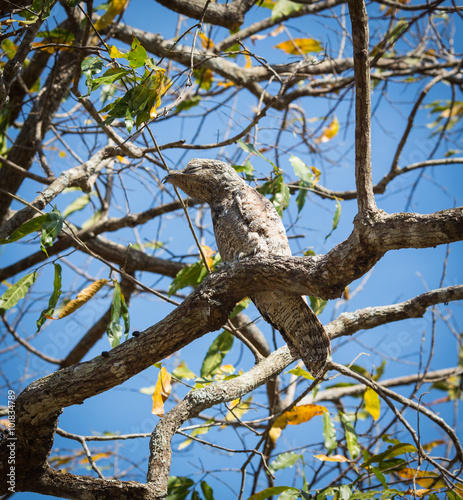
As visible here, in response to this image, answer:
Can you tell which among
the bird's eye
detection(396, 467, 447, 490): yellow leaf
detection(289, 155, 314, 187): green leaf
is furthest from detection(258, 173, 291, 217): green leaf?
detection(396, 467, 447, 490): yellow leaf

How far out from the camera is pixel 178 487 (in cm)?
314

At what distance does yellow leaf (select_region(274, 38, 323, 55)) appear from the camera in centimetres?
427

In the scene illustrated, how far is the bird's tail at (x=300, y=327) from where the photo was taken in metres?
2.33

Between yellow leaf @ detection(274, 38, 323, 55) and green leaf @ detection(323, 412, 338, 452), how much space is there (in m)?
3.07

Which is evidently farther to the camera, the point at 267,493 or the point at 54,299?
the point at 267,493

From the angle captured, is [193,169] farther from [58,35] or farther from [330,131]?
[330,131]

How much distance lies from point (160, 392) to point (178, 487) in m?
0.94

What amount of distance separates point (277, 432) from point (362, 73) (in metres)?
2.46

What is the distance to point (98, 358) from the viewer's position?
2.07 meters

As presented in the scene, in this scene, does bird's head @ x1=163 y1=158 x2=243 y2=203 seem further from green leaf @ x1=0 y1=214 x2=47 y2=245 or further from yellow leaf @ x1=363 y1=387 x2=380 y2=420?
yellow leaf @ x1=363 y1=387 x2=380 y2=420

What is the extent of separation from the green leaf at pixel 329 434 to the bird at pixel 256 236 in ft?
2.75

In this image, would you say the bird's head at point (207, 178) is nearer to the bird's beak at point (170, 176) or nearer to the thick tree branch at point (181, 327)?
the bird's beak at point (170, 176)

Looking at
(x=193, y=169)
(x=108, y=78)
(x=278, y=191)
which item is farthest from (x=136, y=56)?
Answer: (x=278, y=191)

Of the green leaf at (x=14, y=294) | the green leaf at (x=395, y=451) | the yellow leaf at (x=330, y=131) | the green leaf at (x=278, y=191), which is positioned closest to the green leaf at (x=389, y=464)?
the green leaf at (x=395, y=451)
